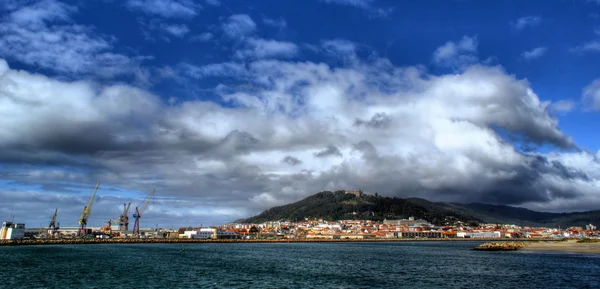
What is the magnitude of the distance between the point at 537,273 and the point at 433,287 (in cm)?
2154

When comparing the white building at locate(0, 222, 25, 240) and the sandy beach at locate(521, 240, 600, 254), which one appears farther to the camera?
the white building at locate(0, 222, 25, 240)

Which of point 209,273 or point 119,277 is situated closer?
point 119,277

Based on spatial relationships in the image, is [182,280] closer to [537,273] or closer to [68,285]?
[68,285]

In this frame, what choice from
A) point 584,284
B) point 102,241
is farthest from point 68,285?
point 102,241

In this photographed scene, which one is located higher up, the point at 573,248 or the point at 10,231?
the point at 10,231

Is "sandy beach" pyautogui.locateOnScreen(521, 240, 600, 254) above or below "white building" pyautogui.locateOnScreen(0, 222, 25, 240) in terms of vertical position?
below

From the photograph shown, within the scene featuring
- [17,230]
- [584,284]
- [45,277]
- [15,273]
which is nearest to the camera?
[584,284]

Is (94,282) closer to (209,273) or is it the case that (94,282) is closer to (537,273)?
(209,273)

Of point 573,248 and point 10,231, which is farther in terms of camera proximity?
point 10,231

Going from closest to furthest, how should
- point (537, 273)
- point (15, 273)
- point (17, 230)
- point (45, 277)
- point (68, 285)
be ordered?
point (68, 285)
point (45, 277)
point (15, 273)
point (537, 273)
point (17, 230)

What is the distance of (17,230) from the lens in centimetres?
14662

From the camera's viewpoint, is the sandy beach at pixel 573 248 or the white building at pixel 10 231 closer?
the sandy beach at pixel 573 248

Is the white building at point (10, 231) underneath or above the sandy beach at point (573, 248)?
above

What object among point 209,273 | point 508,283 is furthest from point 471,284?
point 209,273
